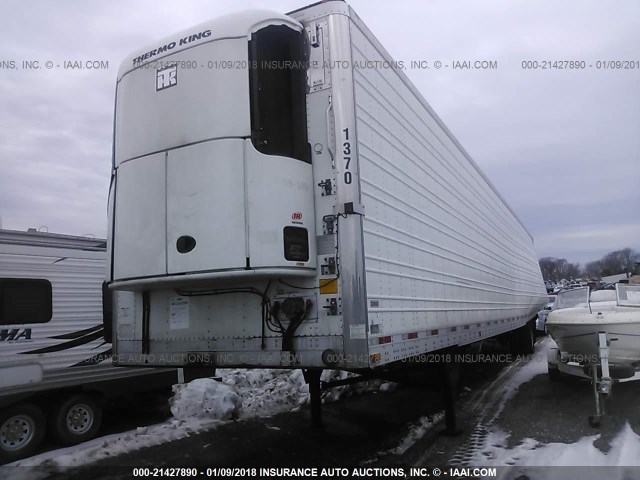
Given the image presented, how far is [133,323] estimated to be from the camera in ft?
16.0

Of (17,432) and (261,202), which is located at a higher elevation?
(261,202)

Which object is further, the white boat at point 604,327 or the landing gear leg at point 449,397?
the white boat at point 604,327

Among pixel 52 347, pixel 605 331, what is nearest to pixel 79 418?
pixel 52 347

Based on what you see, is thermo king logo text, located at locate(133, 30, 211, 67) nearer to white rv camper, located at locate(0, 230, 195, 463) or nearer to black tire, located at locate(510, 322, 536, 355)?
white rv camper, located at locate(0, 230, 195, 463)

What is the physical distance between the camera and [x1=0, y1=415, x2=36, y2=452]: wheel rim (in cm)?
593

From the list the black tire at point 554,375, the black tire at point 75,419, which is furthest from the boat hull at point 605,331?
the black tire at point 75,419

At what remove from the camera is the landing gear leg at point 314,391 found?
19.9 ft

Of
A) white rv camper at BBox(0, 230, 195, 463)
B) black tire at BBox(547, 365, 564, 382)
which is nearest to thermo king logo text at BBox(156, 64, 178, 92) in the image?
white rv camper at BBox(0, 230, 195, 463)

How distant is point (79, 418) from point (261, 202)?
15.0ft

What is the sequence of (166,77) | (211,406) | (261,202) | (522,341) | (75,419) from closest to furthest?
1. (261,202)
2. (166,77)
3. (75,419)
4. (211,406)
5. (522,341)

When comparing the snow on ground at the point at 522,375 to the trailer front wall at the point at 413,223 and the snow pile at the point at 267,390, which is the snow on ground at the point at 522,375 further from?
the snow pile at the point at 267,390

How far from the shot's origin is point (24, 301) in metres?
6.48

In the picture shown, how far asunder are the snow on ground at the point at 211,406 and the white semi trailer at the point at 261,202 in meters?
1.83

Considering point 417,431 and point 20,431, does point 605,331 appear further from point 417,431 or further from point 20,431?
point 20,431
